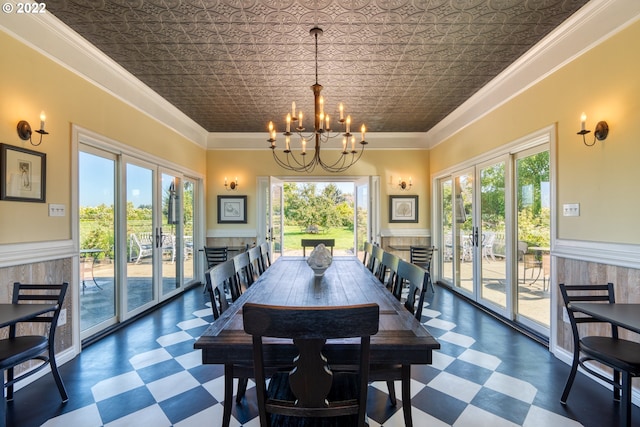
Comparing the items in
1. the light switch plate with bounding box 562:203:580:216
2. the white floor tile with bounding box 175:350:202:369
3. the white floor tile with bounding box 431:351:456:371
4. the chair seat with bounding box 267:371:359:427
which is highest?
the light switch plate with bounding box 562:203:580:216

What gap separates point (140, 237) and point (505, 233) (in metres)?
4.56

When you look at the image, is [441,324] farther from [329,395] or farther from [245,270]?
[329,395]

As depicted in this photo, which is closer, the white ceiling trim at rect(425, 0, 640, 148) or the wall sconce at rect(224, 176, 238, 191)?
the white ceiling trim at rect(425, 0, 640, 148)

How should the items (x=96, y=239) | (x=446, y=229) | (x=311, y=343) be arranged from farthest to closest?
1. (x=446, y=229)
2. (x=96, y=239)
3. (x=311, y=343)

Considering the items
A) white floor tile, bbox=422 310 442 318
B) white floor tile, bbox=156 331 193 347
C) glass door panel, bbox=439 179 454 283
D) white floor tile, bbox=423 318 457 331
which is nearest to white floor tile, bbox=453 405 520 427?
white floor tile, bbox=423 318 457 331

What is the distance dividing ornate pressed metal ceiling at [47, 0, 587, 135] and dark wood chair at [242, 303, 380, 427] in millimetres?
2277

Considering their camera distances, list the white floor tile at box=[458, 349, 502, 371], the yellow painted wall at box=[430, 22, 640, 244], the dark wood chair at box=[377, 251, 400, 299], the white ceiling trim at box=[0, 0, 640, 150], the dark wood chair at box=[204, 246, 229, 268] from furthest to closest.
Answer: the dark wood chair at box=[204, 246, 229, 268] → the white floor tile at box=[458, 349, 502, 371] → the dark wood chair at box=[377, 251, 400, 299] → the white ceiling trim at box=[0, 0, 640, 150] → the yellow painted wall at box=[430, 22, 640, 244]

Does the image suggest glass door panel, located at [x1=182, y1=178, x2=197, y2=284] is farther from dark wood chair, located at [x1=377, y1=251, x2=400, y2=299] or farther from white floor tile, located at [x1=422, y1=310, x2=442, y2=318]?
white floor tile, located at [x1=422, y1=310, x2=442, y2=318]

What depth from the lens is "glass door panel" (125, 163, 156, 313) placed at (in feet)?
12.1

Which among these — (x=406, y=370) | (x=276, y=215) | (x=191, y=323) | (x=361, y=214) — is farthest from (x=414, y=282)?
(x=276, y=215)

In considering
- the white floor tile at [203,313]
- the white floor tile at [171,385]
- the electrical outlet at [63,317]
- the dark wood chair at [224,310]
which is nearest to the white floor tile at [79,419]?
the white floor tile at [171,385]

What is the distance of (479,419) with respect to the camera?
189 cm

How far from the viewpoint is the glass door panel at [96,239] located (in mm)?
3020

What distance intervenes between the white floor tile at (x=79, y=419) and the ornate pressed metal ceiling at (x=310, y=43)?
2.84 meters
